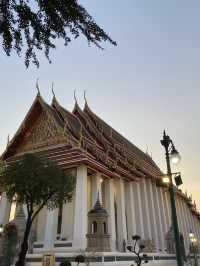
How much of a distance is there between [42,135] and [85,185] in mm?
5022

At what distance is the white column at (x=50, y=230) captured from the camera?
14702 millimetres

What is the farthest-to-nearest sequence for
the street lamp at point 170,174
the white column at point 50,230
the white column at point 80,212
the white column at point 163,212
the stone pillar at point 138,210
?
the white column at point 163,212, the stone pillar at point 138,210, the white column at point 50,230, the white column at point 80,212, the street lamp at point 170,174

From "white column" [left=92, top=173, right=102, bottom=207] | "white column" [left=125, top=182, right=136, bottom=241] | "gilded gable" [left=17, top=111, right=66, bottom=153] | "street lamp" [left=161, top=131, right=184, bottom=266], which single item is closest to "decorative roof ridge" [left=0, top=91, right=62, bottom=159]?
"gilded gable" [left=17, top=111, right=66, bottom=153]

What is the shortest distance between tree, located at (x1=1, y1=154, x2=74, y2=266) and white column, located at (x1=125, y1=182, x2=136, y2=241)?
904cm

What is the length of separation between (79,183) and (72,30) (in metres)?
13.2

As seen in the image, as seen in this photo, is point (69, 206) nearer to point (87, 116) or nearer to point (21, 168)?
point (21, 168)

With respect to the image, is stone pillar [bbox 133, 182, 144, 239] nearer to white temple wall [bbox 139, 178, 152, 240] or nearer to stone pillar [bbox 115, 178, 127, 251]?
white temple wall [bbox 139, 178, 152, 240]

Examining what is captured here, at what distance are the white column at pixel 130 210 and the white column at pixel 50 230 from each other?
5.98m

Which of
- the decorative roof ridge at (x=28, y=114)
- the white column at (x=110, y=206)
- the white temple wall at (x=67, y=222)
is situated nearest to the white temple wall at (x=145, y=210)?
the white column at (x=110, y=206)

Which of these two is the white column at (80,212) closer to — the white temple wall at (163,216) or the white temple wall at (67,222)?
the white temple wall at (67,222)

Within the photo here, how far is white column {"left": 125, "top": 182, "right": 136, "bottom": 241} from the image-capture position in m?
19.1

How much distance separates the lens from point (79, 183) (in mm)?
15648

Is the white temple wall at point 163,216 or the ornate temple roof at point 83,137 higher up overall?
the ornate temple roof at point 83,137

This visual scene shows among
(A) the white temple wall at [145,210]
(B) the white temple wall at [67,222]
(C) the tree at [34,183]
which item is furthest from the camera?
(A) the white temple wall at [145,210]
